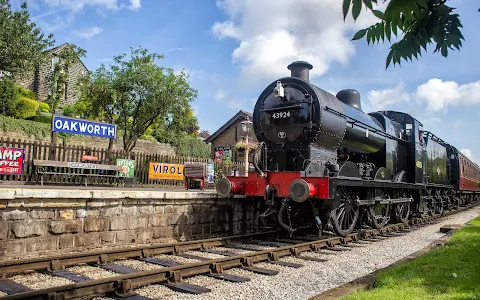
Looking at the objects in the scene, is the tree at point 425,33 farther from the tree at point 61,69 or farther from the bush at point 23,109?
the tree at point 61,69

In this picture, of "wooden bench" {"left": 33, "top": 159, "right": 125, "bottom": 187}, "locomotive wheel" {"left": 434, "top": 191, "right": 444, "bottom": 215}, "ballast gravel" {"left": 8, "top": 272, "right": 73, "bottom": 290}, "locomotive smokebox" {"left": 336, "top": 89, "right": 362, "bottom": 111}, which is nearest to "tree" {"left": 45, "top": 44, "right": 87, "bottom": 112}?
"wooden bench" {"left": 33, "top": 159, "right": 125, "bottom": 187}

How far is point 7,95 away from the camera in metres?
24.4

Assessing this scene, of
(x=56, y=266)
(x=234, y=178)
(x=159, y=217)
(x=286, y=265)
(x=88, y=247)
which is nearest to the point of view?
(x=56, y=266)

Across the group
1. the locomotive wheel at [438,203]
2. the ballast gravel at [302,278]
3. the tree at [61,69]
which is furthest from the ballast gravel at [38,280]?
the tree at [61,69]

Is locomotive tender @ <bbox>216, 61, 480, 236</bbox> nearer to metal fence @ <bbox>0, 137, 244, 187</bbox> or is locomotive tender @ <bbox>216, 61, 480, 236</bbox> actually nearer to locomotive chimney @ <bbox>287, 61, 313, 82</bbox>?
locomotive chimney @ <bbox>287, 61, 313, 82</bbox>

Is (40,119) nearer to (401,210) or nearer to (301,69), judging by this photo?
(301,69)

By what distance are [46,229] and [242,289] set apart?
11.8 feet

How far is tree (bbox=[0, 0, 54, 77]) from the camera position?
20156 mm

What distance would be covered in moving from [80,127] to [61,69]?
878 inches

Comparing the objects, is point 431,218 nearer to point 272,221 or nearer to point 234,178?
point 272,221

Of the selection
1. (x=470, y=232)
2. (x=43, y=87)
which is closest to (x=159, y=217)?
(x=470, y=232)

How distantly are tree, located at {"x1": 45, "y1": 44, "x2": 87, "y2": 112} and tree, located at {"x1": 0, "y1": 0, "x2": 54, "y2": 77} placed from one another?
8.59 metres

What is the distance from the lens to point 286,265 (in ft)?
20.6

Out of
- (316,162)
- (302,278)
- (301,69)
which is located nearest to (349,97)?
(301,69)
